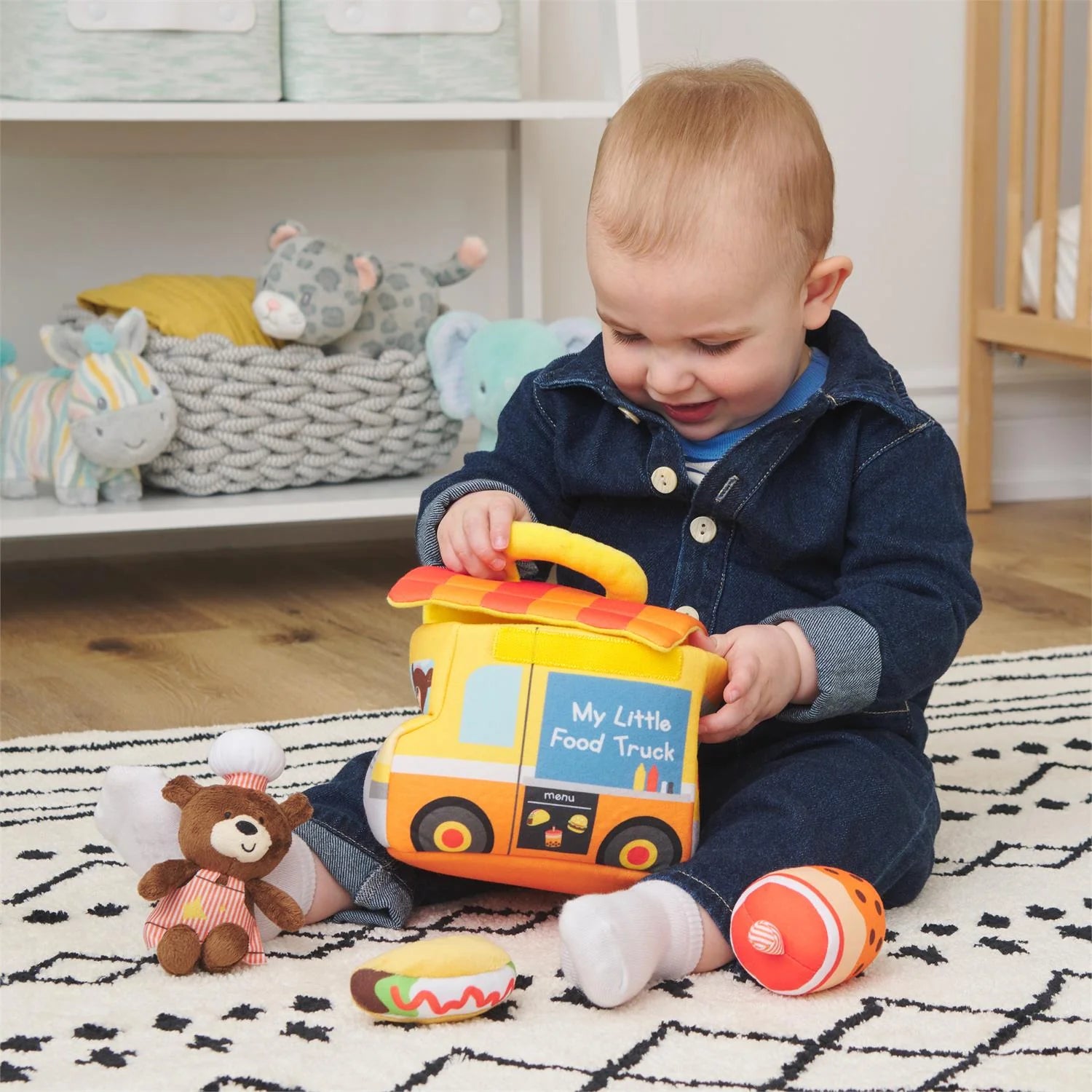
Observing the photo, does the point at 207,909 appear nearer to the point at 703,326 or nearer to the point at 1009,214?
the point at 703,326

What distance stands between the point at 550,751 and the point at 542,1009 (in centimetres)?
12

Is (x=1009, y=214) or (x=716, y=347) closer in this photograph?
(x=716, y=347)

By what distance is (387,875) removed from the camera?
770mm

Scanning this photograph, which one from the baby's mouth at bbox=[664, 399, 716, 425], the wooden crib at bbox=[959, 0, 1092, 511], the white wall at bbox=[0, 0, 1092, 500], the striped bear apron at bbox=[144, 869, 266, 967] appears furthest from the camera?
the wooden crib at bbox=[959, 0, 1092, 511]

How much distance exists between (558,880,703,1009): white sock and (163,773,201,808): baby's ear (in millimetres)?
188

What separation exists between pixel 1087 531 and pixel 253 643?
3.72 ft

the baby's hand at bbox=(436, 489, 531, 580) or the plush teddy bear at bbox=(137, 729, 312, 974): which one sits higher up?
the baby's hand at bbox=(436, 489, 531, 580)

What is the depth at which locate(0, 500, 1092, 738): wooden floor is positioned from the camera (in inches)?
48.4

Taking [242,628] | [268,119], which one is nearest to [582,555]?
[242,628]

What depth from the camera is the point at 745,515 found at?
838 mm

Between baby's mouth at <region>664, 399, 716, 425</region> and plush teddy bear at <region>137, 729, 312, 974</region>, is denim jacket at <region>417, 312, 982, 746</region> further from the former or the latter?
plush teddy bear at <region>137, 729, 312, 974</region>

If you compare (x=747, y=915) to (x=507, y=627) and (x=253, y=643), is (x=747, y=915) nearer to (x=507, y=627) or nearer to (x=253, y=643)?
(x=507, y=627)

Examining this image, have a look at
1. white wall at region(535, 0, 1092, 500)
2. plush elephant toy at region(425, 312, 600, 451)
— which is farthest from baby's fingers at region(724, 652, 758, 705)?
white wall at region(535, 0, 1092, 500)

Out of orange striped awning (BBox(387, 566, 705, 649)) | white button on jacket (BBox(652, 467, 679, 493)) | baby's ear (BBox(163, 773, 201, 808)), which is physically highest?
white button on jacket (BBox(652, 467, 679, 493))
